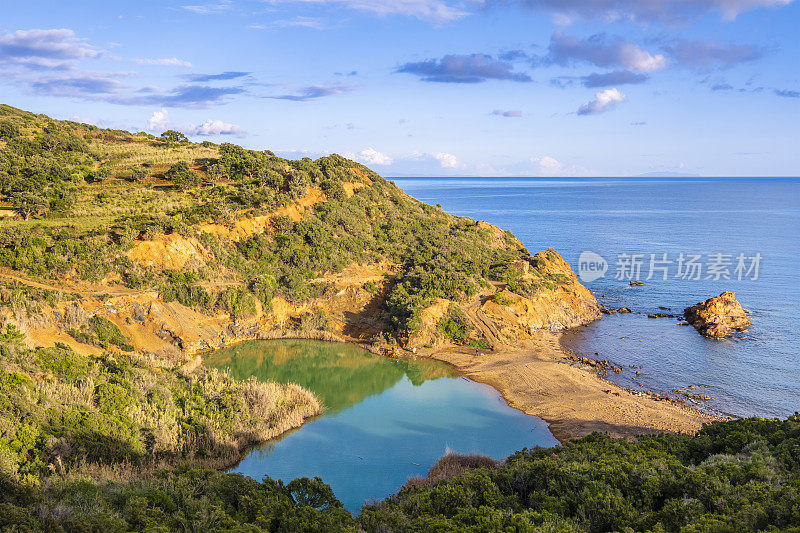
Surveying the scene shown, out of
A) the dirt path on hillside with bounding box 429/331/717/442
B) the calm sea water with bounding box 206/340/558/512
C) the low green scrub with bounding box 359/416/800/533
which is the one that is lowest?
the calm sea water with bounding box 206/340/558/512

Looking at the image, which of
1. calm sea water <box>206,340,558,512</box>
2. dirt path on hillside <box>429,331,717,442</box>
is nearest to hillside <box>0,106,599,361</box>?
dirt path on hillside <box>429,331,717,442</box>

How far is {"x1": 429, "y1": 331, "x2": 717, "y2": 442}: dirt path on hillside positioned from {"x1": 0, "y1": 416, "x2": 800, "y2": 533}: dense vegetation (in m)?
10.2

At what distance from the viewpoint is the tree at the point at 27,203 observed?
40.5 meters

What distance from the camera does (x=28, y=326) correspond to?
98.3ft

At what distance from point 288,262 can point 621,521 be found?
3864 centimetres

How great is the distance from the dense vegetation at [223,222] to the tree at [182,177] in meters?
0.16

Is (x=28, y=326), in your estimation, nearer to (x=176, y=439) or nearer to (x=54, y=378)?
(x=54, y=378)

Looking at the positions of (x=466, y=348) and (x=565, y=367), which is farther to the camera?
(x=466, y=348)

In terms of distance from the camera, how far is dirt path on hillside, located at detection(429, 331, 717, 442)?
2884cm

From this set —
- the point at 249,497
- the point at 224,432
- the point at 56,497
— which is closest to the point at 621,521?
the point at 249,497

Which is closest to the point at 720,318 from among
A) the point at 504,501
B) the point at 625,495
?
the point at 625,495

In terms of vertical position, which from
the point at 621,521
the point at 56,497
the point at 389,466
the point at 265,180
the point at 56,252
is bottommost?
the point at 389,466

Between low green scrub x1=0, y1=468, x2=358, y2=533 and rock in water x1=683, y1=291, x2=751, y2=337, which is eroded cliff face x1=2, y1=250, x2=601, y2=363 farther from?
low green scrub x1=0, y1=468, x2=358, y2=533

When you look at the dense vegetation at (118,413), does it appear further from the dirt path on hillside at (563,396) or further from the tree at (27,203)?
the tree at (27,203)
